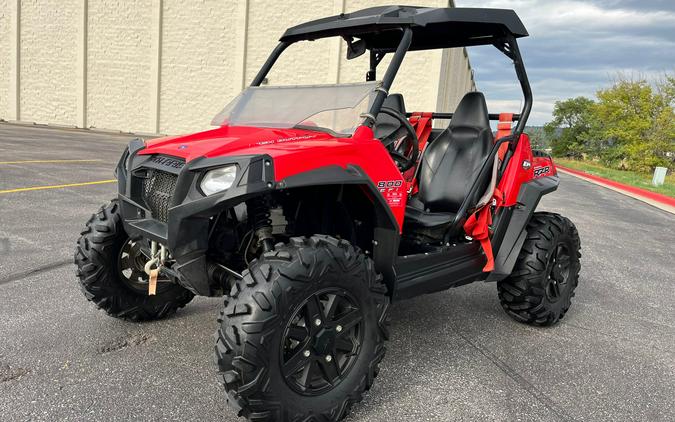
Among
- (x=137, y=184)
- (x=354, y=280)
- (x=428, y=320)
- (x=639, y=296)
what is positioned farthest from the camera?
(x=639, y=296)

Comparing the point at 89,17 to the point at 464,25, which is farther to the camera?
the point at 89,17

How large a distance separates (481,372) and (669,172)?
39174 mm

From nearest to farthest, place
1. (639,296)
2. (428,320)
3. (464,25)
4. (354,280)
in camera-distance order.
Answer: (354,280)
(464,25)
(428,320)
(639,296)

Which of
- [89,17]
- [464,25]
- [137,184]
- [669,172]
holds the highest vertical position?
[89,17]

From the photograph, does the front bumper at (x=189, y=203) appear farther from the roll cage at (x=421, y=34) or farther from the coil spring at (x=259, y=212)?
the roll cage at (x=421, y=34)

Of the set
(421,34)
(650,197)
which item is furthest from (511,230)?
(650,197)

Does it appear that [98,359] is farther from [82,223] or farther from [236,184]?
[82,223]

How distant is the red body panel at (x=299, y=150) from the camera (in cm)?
234

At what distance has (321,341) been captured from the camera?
7.83ft

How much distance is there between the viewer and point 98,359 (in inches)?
116

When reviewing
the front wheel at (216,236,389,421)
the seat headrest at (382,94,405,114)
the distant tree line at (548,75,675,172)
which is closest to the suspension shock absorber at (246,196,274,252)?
Answer: the front wheel at (216,236,389,421)

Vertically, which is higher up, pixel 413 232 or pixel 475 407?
pixel 413 232

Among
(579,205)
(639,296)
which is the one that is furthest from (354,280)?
(579,205)

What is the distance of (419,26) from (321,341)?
1.89 metres
